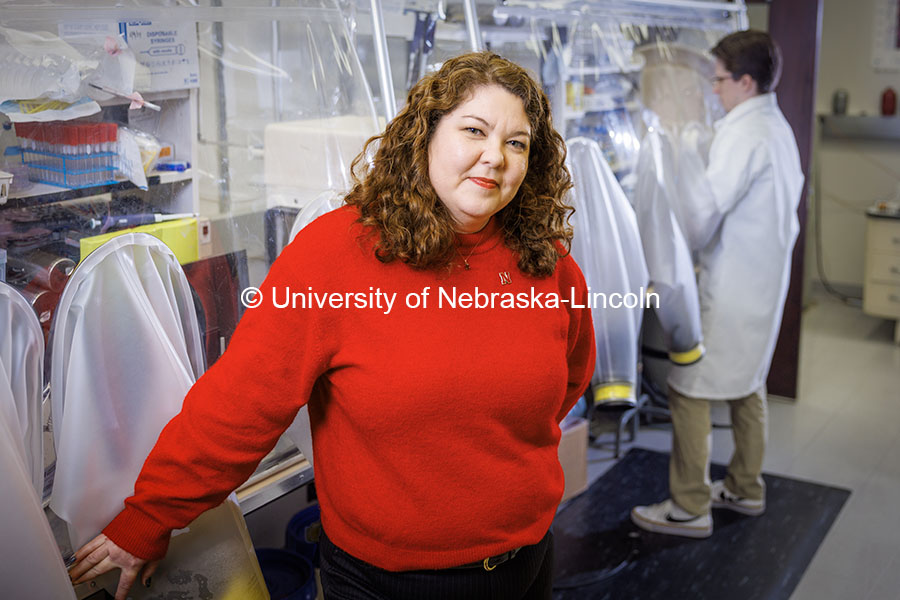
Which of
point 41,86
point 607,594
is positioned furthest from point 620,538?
point 41,86

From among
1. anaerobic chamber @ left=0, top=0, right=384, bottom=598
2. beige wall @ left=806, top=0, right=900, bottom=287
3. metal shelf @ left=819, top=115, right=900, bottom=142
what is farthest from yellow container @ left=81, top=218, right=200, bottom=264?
metal shelf @ left=819, top=115, right=900, bottom=142

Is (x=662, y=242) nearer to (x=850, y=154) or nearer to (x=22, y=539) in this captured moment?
(x=22, y=539)

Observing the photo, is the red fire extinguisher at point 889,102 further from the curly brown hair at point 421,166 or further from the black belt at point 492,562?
the black belt at point 492,562

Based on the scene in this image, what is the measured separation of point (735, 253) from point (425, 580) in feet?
6.02

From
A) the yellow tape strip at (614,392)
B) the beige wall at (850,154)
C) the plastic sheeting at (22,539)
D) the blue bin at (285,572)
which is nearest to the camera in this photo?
the plastic sheeting at (22,539)

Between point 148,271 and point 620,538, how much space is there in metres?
1.91

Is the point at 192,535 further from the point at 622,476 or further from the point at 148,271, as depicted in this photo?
the point at 622,476

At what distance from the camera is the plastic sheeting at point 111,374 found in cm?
142

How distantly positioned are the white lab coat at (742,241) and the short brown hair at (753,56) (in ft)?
0.21

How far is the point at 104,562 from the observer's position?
1326mm

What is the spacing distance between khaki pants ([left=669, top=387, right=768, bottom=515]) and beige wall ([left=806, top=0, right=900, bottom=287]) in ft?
9.96

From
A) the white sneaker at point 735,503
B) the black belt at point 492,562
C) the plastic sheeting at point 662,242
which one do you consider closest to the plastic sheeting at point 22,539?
the black belt at point 492,562

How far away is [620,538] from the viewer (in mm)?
2908

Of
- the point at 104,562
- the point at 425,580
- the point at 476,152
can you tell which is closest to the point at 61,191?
the point at 104,562
